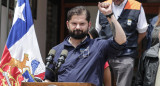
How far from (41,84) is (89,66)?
0.54 meters

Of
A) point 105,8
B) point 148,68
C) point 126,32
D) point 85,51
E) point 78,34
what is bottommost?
point 148,68

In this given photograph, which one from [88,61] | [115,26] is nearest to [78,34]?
[88,61]

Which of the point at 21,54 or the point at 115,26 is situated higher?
the point at 115,26

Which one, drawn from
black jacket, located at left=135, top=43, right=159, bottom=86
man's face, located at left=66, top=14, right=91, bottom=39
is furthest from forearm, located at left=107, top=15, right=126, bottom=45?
black jacket, located at left=135, top=43, right=159, bottom=86

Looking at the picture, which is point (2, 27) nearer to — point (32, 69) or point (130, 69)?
point (32, 69)

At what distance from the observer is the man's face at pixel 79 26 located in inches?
112

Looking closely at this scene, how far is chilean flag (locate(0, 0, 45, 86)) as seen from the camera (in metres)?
4.15

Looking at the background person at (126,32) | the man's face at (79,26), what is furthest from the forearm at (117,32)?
the background person at (126,32)

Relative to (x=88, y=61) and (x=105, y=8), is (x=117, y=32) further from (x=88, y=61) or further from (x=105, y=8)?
(x=88, y=61)

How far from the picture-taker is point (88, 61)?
9.28ft

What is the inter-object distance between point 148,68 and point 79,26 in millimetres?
1432

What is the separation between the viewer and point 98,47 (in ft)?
9.41

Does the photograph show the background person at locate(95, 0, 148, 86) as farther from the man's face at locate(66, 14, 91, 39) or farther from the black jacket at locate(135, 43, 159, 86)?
the man's face at locate(66, 14, 91, 39)

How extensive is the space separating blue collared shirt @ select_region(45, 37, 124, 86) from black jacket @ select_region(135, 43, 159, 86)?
1175 millimetres
